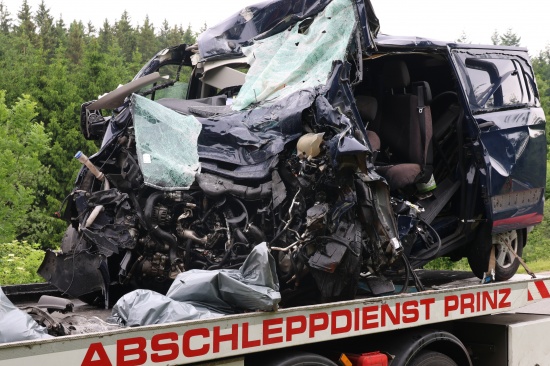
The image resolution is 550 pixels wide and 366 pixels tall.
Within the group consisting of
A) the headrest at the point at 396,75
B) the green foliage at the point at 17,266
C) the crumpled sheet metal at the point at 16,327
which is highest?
the headrest at the point at 396,75

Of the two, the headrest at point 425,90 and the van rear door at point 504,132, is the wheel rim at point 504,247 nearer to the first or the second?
the van rear door at point 504,132

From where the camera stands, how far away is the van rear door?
666 cm

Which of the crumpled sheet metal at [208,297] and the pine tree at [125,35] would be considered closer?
the crumpled sheet metal at [208,297]

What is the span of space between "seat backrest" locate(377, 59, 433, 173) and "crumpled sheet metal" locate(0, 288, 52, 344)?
152 inches

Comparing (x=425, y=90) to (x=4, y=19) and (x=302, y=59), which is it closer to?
(x=302, y=59)

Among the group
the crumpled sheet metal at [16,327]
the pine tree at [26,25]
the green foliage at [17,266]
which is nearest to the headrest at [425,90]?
the crumpled sheet metal at [16,327]

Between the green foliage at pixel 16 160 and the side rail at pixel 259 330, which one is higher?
the side rail at pixel 259 330

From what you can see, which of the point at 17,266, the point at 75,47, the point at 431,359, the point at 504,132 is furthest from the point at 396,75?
the point at 75,47

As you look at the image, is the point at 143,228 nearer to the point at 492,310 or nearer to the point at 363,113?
the point at 363,113

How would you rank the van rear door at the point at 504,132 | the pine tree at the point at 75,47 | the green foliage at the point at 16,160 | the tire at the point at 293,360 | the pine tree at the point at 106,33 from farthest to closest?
the pine tree at the point at 106,33 → the pine tree at the point at 75,47 → the green foliage at the point at 16,160 → the van rear door at the point at 504,132 → the tire at the point at 293,360

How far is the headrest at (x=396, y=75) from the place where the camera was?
23.2ft

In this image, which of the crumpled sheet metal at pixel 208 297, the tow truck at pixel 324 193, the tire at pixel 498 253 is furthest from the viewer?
the tire at pixel 498 253

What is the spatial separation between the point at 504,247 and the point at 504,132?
108cm

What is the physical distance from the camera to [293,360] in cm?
472
